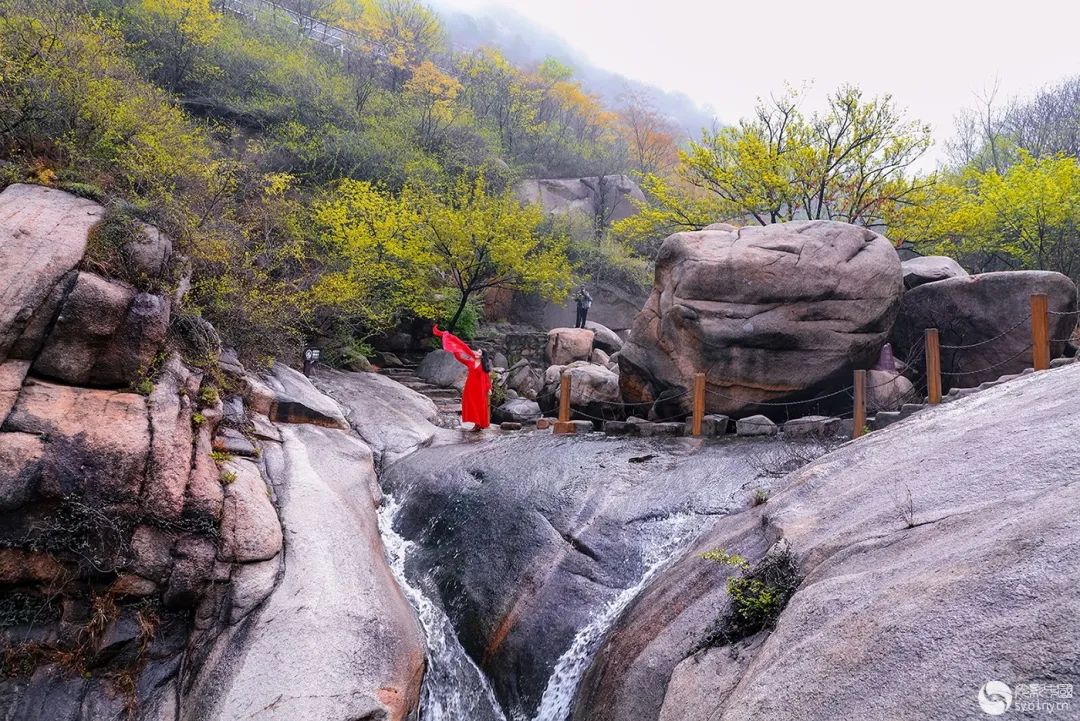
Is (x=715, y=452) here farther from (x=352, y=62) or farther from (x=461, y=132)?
(x=352, y=62)

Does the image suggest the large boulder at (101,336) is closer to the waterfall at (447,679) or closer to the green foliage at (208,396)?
the green foliage at (208,396)

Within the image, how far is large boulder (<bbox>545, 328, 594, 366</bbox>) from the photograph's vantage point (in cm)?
1895

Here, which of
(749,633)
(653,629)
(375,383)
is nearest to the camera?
(749,633)

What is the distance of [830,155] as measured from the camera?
15273mm

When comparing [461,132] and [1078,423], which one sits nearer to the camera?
[1078,423]

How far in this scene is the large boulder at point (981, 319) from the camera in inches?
368

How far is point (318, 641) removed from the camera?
505cm

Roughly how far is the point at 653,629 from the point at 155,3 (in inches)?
961

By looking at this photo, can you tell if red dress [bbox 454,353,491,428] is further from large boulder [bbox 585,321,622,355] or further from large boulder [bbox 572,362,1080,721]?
large boulder [bbox 585,321,622,355]

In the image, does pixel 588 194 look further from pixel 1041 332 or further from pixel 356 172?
pixel 1041 332

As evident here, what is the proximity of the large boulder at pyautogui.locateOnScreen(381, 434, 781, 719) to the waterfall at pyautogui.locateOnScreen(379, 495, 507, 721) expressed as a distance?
0.35 feet

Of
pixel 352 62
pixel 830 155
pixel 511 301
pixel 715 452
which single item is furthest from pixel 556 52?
pixel 715 452

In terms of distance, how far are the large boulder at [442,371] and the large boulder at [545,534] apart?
7026mm

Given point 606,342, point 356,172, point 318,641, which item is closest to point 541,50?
point 356,172
